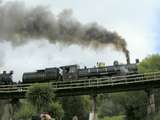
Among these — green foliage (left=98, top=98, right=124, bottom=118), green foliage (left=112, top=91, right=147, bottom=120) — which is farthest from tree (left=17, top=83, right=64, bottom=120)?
green foliage (left=98, top=98, right=124, bottom=118)

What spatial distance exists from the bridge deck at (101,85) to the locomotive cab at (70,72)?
1725 mm

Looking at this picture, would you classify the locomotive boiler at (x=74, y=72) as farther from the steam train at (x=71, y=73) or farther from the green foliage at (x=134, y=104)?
the green foliage at (x=134, y=104)

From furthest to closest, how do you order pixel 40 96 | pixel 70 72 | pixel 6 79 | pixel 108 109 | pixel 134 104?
1. pixel 108 109
2. pixel 134 104
3. pixel 6 79
4. pixel 70 72
5. pixel 40 96

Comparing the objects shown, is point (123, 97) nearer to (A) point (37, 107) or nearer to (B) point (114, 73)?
(B) point (114, 73)

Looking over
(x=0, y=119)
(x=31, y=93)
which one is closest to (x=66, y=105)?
(x=0, y=119)

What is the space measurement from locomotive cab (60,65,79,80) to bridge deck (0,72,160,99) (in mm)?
1725

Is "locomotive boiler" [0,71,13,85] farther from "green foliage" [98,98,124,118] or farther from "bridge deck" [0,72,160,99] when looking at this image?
"green foliage" [98,98,124,118]

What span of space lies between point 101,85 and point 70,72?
249 inches

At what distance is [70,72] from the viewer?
57031 mm

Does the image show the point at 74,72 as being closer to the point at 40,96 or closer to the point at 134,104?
the point at 40,96

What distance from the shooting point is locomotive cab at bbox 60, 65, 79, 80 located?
186 feet

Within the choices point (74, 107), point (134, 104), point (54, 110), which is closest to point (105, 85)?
point (54, 110)

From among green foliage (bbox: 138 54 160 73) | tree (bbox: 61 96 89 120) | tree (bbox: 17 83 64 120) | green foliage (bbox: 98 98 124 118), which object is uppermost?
green foliage (bbox: 138 54 160 73)

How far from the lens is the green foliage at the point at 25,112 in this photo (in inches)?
2270
